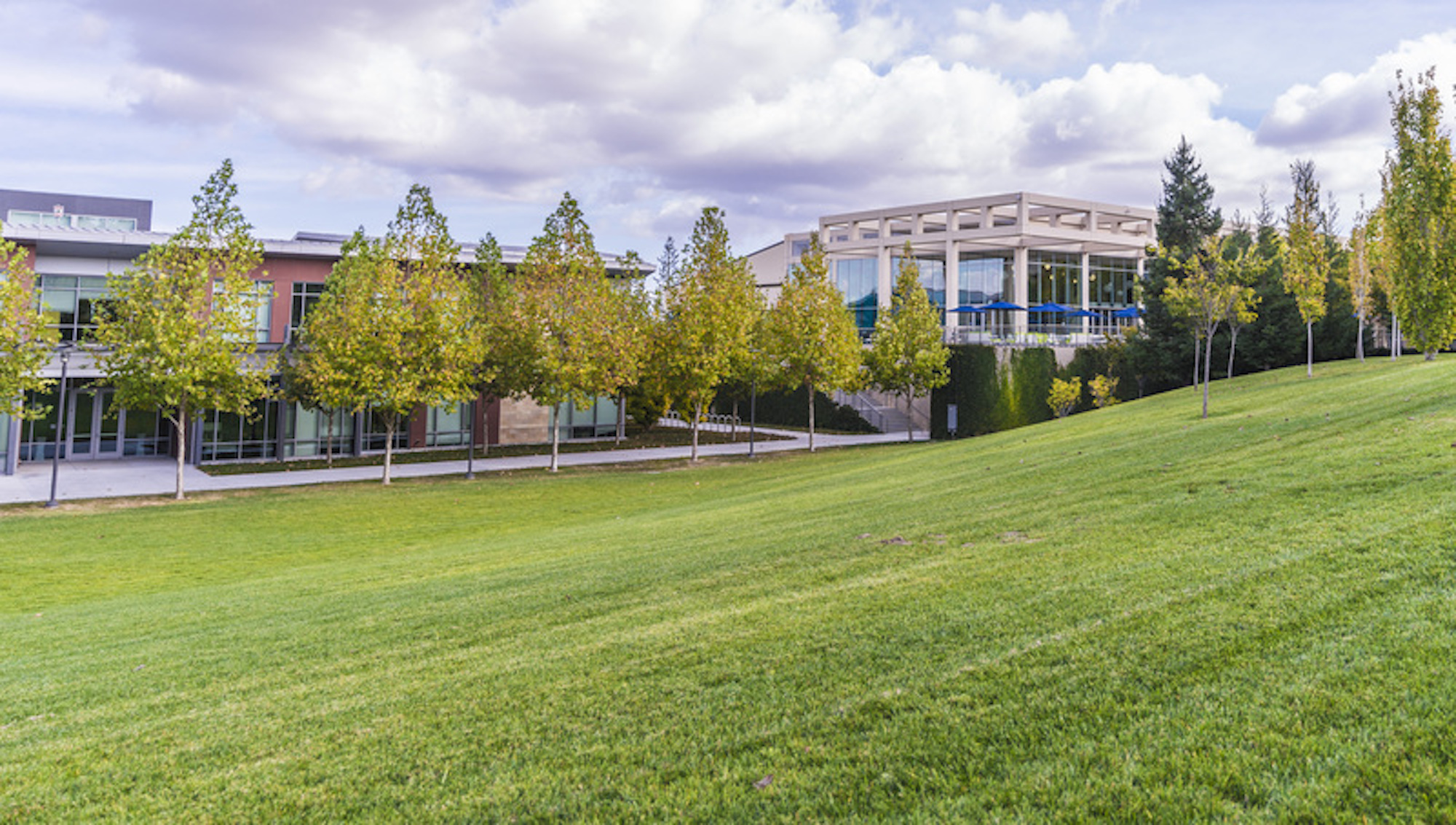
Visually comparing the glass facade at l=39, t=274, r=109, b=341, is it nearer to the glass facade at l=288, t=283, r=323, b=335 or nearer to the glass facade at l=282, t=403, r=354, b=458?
the glass facade at l=288, t=283, r=323, b=335

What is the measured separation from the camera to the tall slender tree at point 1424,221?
19453 millimetres

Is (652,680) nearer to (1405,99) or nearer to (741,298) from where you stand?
→ (1405,99)

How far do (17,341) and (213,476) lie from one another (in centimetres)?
803

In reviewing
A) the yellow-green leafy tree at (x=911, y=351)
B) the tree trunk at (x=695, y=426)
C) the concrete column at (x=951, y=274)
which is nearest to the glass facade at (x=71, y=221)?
the tree trunk at (x=695, y=426)

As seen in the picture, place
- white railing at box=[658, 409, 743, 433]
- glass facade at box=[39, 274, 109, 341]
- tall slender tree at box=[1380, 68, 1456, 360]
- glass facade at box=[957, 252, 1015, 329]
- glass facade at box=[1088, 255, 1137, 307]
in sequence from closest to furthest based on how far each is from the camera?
1. tall slender tree at box=[1380, 68, 1456, 360]
2. glass facade at box=[39, 274, 109, 341]
3. white railing at box=[658, 409, 743, 433]
4. glass facade at box=[957, 252, 1015, 329]
5. glass facade at box=[1088, 255, 1137, 307]

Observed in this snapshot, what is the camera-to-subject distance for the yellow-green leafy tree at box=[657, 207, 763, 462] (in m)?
31.8

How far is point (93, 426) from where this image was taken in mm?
33438

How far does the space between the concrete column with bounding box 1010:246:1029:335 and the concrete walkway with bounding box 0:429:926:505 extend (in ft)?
77.5

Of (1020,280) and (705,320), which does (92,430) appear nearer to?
(705,320)

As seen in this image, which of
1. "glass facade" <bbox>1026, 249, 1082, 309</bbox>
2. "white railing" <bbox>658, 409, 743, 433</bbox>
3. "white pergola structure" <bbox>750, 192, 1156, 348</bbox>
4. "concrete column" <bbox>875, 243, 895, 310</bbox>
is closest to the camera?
"white railing" <bbox>658, 409, 743, 433</bbox>

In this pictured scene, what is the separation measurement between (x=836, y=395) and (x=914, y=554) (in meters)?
39.6

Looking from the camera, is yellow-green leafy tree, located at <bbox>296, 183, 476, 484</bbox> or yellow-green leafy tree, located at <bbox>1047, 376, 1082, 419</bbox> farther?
yellow-green leafy tree, located at <bbox>1047, 376, 1082, 419</bbox>

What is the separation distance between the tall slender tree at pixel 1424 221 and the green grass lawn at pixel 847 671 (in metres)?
10.2

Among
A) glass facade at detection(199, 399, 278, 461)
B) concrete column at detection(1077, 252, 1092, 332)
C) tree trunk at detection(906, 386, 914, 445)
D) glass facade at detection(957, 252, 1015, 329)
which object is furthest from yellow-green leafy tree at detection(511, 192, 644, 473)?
concrete column at detection(1077, 252, 1092, 332)
